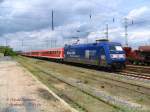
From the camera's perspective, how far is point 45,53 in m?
73.7

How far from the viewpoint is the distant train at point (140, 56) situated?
38250 millimetres

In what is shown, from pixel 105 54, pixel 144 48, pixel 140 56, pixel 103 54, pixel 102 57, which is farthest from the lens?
pixel 140 56

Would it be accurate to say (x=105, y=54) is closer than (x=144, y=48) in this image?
Yes

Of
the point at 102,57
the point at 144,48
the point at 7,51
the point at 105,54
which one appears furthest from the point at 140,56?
the point at 7,51

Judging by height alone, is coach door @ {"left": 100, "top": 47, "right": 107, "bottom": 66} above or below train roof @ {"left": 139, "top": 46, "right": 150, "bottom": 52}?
below

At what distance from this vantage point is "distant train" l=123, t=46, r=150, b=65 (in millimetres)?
38250

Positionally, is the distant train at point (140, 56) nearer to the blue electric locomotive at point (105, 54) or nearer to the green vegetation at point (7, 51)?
the blue electric locomotive at point (105, 54)

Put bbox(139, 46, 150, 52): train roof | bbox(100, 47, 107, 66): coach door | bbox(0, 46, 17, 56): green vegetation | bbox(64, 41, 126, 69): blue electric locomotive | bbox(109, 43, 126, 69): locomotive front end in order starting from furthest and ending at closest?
bbox(0, 46, 17, 56): green vegetation
bbox(139, 46, 150, 52): train roof
bbox(100, 47, 107, 66): coach door
bbox(64, 41, 126, 69): blue electric locomotive
bbox(109, 43, 126, 69): locomotive front end

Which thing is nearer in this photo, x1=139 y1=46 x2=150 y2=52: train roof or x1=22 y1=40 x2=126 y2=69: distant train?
x1=22 y1=40 x2=126 y2=69: distant train

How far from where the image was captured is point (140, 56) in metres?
39.9

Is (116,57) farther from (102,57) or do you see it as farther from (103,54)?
(102,57)

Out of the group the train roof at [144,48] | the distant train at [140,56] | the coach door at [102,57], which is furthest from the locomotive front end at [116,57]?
the distant train at [140,56]

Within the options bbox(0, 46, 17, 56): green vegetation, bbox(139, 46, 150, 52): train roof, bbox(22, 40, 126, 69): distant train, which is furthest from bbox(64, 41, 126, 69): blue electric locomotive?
bbox(0, 46, 17, 56): green vegetation

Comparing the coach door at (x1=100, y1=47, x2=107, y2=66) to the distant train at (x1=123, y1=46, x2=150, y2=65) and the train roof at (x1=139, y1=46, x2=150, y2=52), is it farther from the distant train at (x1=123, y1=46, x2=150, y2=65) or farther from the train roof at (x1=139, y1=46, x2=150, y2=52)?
the train roof at (x1=139, y1=46, x2=150, y2=52)
